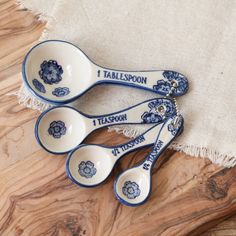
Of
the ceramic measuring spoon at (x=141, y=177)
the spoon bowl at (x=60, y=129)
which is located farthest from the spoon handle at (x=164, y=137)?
the spoon bowl at (x=60, y=129)

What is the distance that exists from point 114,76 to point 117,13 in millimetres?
133

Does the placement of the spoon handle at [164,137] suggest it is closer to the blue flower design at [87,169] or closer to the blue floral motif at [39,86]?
the blue flower design at [87,169]

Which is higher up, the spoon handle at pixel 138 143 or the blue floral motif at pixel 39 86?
the blue floral motif at pixel 39 86

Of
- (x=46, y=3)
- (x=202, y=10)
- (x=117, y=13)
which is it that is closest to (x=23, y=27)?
(x=46, y=3)


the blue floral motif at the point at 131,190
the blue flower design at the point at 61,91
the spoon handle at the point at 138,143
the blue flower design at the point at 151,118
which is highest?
the blue flower design at the point at 61,91

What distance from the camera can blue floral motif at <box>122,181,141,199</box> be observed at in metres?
0.65

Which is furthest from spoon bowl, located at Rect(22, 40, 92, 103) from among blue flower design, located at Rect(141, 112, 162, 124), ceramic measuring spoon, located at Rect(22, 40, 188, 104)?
blue flower design, located at Rect(141, 112, 162, 124)

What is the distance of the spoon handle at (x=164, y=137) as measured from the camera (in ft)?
2.17

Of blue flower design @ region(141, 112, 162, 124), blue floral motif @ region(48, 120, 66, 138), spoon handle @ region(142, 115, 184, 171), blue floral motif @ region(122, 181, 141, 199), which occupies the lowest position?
blue floral motif @ region(122, 181, 141, 199)

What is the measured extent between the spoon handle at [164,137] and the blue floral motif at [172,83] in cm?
5

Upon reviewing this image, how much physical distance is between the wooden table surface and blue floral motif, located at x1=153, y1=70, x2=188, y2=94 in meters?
0.10

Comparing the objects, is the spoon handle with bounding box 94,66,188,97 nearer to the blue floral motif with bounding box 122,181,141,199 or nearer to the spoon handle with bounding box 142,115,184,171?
the spoon handle with bounding box 142,115,184,171

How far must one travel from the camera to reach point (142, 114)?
69 cm

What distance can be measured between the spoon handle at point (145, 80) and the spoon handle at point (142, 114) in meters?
0.02
